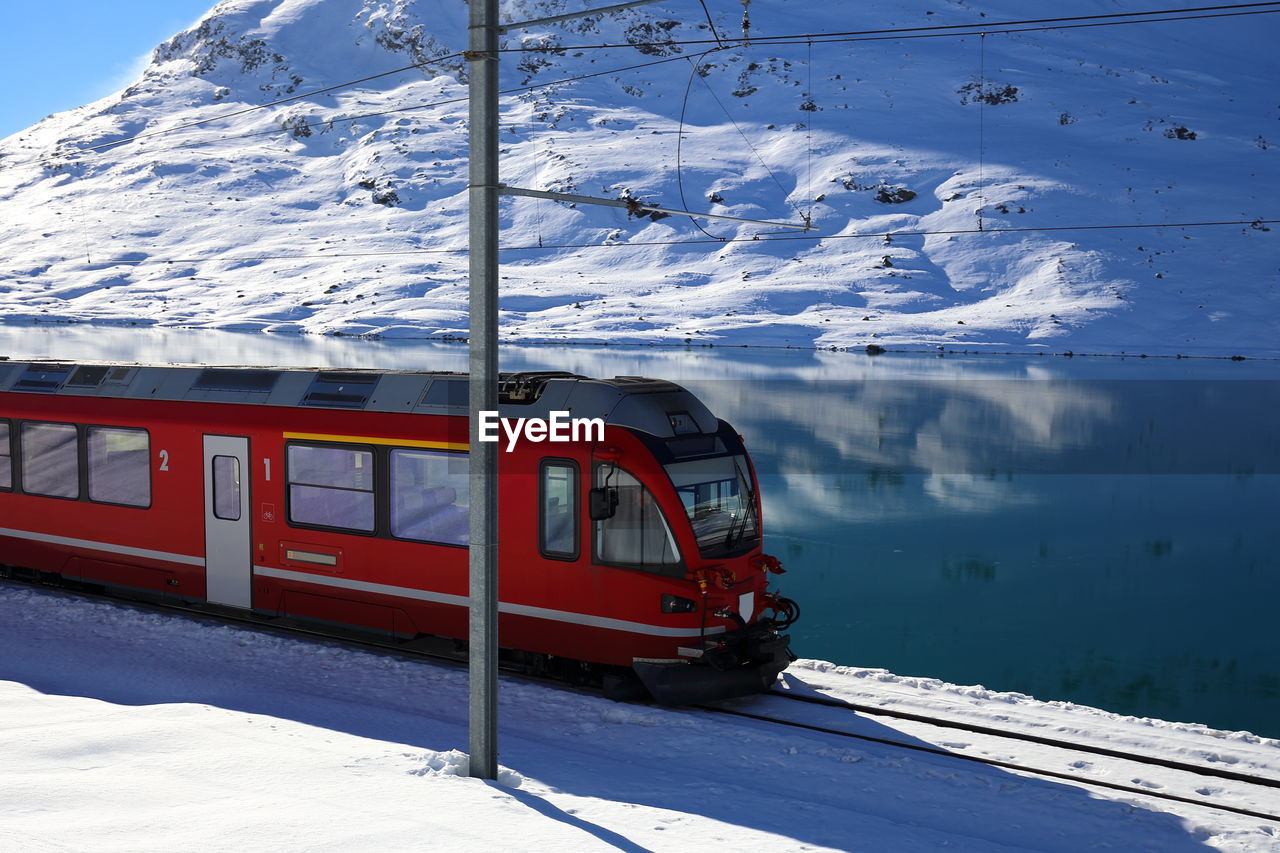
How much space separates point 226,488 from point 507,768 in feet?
22.4

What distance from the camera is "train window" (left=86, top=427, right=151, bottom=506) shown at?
53.3 feet

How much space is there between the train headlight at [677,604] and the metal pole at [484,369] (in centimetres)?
291

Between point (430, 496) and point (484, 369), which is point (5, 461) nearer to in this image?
point (430, 496)

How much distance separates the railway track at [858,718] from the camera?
10.9 meters

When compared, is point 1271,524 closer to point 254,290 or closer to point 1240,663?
point 1240,663

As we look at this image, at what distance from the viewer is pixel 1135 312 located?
361ft

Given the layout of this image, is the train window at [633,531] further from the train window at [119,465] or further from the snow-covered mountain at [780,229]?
the snow-covered mountain at [780,229]

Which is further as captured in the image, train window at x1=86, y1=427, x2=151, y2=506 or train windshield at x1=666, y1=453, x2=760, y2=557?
train window at x1=86, y1=427, x2=151, y2=506

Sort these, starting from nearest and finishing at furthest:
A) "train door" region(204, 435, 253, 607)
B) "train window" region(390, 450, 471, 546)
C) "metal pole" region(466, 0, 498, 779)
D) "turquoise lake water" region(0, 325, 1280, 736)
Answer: "metal pole" region(466, 0, 498, 779)
"train window" region(390, 450, 471, 546)
"train door" region(204, 435, 253, 607)
"turquoise lake water" region(0, 325, 1280, 736)

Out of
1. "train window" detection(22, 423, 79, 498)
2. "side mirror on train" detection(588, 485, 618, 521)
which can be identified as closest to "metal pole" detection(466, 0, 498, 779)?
"side mirror on train" detection(588, 485, 618, 521)

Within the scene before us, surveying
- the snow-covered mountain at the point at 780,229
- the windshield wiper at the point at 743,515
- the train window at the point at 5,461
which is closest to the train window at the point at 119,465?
the train window at the point at 5,461

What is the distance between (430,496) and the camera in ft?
44.8

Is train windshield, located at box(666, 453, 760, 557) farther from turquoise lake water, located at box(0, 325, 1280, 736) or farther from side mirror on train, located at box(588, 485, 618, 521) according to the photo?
turquoise lake water, located at box(0, 325, 1280, 736)

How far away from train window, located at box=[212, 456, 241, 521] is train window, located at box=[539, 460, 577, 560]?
4639mm
